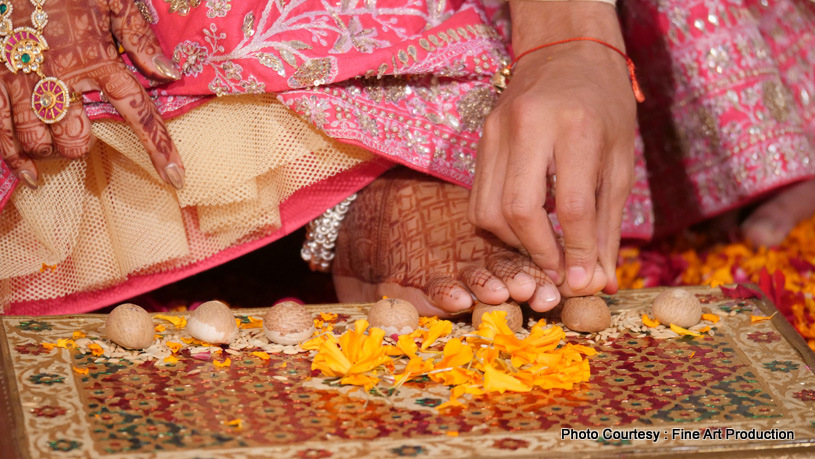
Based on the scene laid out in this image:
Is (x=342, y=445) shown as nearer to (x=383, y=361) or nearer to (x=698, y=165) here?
(x=383, y=361)

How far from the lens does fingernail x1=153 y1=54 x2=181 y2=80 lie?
0.89m

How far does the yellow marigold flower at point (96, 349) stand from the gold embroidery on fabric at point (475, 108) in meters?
0.47

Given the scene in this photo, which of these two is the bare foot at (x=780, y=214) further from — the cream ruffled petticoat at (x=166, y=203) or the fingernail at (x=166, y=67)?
the fingernail at (x=166, y=67)

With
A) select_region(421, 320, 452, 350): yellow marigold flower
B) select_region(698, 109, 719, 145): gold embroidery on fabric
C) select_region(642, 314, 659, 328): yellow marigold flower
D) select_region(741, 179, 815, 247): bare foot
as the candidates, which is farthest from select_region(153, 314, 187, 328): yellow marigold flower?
select_region(741, 179, 815, 247): bare foot

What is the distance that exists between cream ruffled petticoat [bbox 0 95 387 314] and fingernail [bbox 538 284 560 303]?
28 cm

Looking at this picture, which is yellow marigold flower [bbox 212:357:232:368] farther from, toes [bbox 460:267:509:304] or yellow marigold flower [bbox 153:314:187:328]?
toes [bbox 460:267:509:304]

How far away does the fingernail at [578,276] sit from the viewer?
812 millimetres

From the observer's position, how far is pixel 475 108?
999 mm

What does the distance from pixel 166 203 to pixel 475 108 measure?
0.38 metres

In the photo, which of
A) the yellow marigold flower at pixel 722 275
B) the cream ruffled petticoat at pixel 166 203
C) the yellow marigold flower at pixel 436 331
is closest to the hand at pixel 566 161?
the yellow marigold flower at pixel 436 331

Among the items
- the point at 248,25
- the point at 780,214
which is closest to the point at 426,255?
the point at 248,25

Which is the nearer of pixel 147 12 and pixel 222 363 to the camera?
pixel 222 363

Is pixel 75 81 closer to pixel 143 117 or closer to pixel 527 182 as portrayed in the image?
pixel 143 117

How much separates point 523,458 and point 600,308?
273 millimetres
